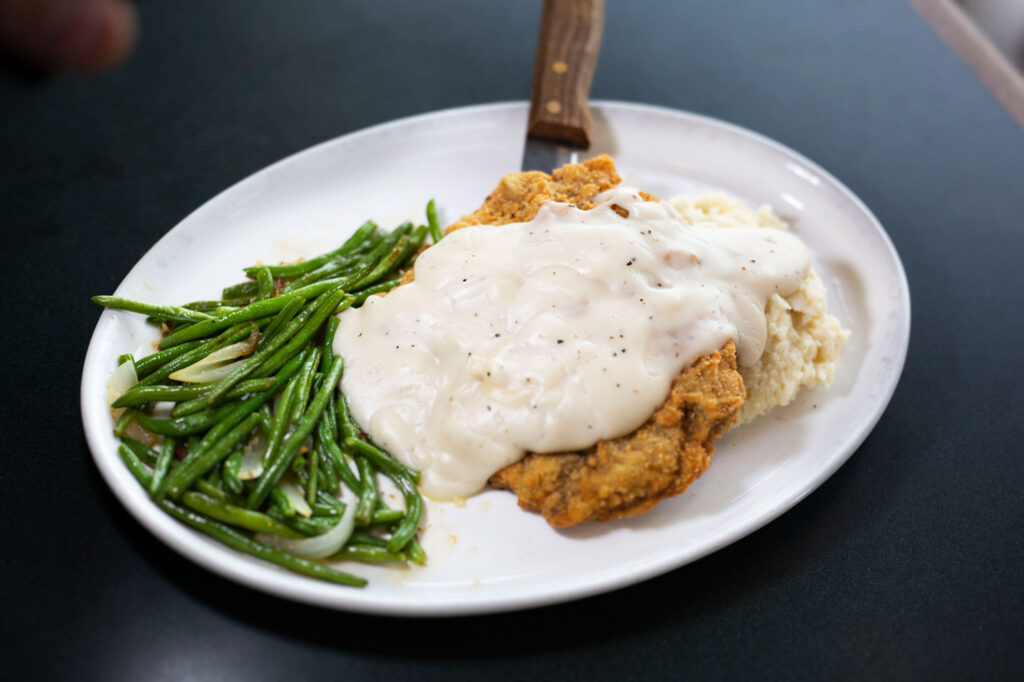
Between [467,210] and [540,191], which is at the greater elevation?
[540,191]

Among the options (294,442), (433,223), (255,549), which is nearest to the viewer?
(255,549)

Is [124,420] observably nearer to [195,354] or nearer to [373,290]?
[195,354]

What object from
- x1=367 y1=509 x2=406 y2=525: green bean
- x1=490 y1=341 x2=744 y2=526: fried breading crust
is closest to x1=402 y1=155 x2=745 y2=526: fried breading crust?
x1=490 y1=341 x2=744 y2=526: fried breading crust

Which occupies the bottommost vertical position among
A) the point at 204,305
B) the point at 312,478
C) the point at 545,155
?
the point at 312,478

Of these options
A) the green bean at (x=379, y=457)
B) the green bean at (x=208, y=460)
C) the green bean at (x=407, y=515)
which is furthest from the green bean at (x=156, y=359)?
the green bean at (x=407, y=515)

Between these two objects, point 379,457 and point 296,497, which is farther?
point 379,457

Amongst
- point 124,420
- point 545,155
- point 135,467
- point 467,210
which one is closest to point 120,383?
point 124,420

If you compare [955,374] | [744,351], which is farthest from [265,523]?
[955,374]
